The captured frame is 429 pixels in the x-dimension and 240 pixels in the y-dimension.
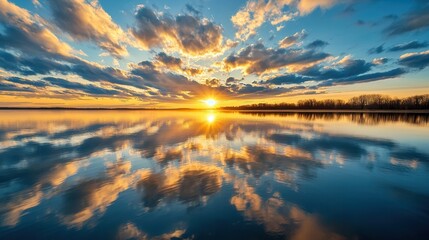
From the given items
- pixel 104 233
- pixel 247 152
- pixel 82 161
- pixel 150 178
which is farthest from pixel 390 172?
pixel 82 161

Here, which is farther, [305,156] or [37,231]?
[305,156]

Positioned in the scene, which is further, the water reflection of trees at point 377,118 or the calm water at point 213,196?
the water reflection of trees at point 377,118

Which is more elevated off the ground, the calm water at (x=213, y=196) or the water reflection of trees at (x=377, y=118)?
the calm water at (x=213, y=196)

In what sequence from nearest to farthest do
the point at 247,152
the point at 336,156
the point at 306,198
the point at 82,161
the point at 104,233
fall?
the point at 104,233
the point at 306,198
the point at 82,161
the point at 336,156
the point at 247,152

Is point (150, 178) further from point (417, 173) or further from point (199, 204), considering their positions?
point (417, 173)

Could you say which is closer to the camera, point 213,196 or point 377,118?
point 213,196

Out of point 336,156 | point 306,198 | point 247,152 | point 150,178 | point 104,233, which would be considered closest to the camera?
point 104,233

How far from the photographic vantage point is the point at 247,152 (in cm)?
1451

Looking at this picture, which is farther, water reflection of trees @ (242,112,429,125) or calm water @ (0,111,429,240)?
water reflection of trees @ (242,112,429,125)

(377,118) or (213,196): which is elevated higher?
(213,196)

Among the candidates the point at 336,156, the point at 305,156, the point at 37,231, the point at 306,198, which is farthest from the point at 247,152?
the point at 37,231

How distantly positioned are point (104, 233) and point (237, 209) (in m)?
3.91

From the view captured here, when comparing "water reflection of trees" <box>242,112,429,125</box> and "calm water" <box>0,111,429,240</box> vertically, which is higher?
"calm water" <box>0,111,429,240</box>

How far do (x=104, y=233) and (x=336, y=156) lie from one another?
45.3ft
